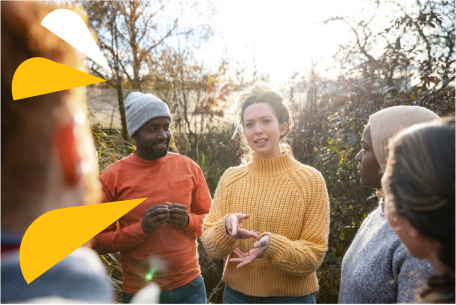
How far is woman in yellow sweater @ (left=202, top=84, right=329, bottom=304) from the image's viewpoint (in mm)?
1988

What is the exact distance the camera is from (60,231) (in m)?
1.07

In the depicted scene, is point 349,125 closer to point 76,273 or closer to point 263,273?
point 263,273

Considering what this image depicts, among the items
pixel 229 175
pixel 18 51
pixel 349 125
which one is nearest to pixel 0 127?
pixel 18 51

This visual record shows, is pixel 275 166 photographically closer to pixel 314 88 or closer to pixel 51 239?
pixel 51 239

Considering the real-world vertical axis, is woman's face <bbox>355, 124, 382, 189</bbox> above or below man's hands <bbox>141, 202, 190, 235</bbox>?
above

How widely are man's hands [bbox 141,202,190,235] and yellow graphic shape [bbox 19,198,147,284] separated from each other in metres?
1.00

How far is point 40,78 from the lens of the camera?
75cm

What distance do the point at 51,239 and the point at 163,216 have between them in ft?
4.15

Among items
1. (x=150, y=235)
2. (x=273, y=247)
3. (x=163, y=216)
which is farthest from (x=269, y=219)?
(x=150, y=235)

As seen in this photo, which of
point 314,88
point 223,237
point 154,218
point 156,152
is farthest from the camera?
point 314,88

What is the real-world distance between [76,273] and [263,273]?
1586mm
